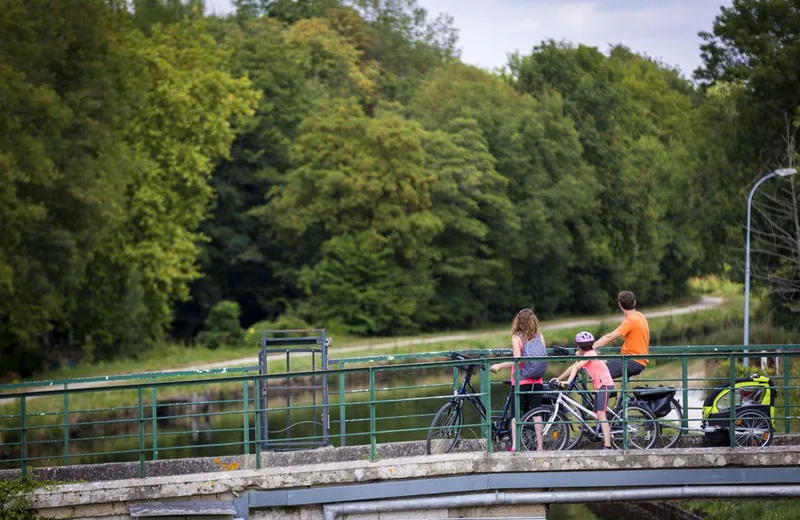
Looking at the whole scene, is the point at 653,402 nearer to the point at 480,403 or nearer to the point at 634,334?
the point at 634,334

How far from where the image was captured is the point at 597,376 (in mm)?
13734

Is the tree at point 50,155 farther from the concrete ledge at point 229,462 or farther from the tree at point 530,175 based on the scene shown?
the tree at point 530,175

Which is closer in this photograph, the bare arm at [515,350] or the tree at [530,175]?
the bare arm at [515,350]

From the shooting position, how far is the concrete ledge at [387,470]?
41.1 ft

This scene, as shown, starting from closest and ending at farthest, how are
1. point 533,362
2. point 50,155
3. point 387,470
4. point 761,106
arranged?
point 387,470
point 533,362
point 50,155
point 761,106

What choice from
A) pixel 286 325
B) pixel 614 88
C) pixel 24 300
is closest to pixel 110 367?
pixel 24 300

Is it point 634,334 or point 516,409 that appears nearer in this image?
point 516,409

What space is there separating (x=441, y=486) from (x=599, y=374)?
2218mm

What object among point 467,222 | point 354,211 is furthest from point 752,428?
point 467,222

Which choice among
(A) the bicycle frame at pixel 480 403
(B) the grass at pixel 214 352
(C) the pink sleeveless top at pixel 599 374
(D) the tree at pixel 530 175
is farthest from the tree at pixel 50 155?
(D) the tree at pixel 530 175

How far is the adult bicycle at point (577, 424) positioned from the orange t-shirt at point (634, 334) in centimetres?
63

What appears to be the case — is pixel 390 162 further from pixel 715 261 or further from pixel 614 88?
pixel 614 88

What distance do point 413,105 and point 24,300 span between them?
33.9m

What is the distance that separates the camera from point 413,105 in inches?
2734
